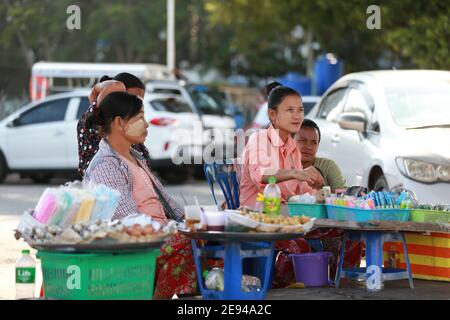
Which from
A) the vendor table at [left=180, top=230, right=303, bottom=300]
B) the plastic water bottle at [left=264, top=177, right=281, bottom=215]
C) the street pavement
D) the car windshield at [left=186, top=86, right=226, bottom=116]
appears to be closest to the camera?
the vendor table at [left=180, top=230, right=303, bottom=300]

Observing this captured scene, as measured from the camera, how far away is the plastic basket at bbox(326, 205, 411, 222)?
7770mm

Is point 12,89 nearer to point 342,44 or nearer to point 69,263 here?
point 342,44

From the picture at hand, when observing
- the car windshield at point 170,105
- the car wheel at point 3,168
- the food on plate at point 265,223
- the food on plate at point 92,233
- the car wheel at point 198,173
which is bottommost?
the car wheel at point 198,173

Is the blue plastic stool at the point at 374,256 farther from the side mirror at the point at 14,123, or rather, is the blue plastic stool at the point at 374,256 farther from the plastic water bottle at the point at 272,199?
the side mirror at the point at 14,123

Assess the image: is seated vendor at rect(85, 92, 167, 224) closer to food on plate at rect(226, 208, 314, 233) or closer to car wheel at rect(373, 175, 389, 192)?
food on plate at rect(226, 208, 314, 233)

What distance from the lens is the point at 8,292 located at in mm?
8469

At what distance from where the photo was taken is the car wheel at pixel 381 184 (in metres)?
10.9

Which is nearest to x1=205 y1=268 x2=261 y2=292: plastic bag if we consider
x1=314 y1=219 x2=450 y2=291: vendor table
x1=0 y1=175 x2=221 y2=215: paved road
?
x1=314 y1=219 x2=450 y2=291: vendor table

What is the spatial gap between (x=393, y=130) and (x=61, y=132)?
390 inches

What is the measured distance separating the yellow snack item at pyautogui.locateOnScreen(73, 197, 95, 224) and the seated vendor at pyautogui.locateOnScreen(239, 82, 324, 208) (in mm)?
1906

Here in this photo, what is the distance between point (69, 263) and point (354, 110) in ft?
20.4

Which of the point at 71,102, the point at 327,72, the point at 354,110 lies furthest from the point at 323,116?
the point at 327,72

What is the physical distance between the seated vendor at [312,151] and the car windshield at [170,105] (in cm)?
1048

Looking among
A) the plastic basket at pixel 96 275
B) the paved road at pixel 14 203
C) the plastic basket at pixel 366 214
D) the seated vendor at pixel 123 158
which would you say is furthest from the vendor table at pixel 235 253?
the paved road at pixel 14 203
